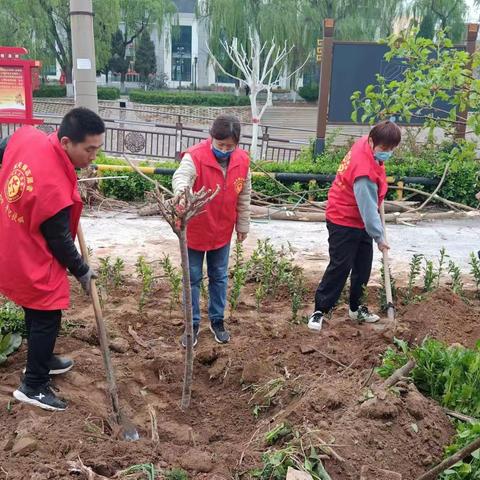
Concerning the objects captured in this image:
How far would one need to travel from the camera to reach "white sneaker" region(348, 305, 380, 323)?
4.87 metres

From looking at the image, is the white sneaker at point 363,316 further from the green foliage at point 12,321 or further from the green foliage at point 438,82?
the green foliage at point 12,321

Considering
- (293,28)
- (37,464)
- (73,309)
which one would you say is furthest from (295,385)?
(293,28)

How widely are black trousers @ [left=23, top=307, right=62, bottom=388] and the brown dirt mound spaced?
244 cm

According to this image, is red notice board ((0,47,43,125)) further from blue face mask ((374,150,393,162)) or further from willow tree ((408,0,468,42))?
willow tree ((408,0,468,42))

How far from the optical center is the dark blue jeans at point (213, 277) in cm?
425

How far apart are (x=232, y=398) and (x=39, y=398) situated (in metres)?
1.18

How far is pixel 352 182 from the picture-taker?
14.2 feet

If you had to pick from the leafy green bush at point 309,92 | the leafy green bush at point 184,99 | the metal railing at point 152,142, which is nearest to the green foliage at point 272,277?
the metal railing at point 152,142

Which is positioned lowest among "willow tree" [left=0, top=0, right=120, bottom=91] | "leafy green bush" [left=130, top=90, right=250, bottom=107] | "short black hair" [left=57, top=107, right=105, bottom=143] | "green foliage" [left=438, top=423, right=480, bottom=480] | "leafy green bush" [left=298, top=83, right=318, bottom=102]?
"green foliage" [left=438, top=423, right=480, bottom=480]

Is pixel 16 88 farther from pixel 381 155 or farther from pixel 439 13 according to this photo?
pixel 439 13

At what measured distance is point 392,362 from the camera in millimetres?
3430

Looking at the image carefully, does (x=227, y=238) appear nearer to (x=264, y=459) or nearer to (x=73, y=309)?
(x=73, y=309)

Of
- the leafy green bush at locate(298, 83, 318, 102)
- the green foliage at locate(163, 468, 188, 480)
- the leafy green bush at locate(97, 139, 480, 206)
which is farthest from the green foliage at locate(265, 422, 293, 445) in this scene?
the leafy green bush at locate(298, 83, 318, 102)

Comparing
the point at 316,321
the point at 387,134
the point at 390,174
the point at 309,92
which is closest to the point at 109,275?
the point at 316,321
